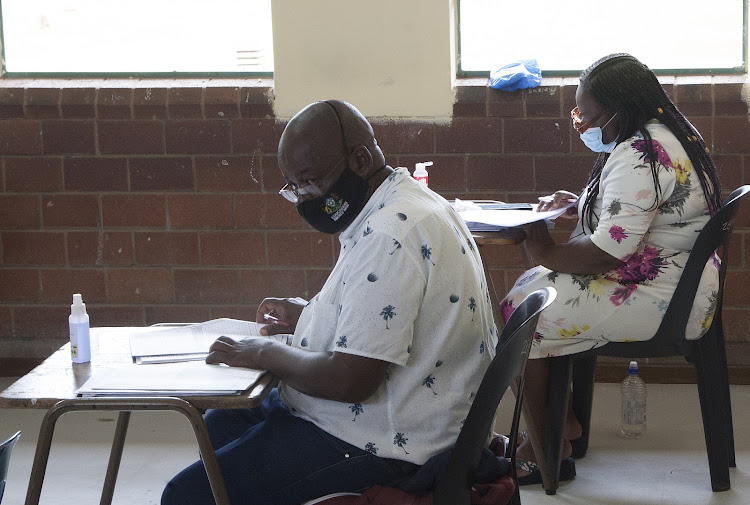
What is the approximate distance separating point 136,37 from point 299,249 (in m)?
1.26

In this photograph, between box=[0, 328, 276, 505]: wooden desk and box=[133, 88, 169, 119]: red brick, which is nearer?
box=[0, 328, 276, 505]: wooden desk

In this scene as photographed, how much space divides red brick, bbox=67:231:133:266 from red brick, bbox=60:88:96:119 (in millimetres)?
537

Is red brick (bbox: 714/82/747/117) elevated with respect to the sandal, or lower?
elevated

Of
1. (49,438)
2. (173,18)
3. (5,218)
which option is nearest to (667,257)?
(49,438)

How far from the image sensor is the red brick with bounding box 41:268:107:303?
171 inches

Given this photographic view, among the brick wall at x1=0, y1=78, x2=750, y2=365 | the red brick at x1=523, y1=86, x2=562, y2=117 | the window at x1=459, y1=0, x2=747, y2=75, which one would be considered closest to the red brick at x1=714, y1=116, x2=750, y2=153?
the brick wall at x1=0, y1=78, x2=750, y2=365

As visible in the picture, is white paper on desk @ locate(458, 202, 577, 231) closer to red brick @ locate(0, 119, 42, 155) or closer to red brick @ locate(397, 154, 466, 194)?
red brick @ locate(397, 154, 466, 194)

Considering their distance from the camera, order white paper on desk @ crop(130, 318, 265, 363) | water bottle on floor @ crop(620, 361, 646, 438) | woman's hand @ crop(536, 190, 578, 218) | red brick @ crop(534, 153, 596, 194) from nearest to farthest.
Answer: white paper on desk @ crop(130, 318, 265, 363)
woman's hand @ crop(536, 190, 578, 218)
water bottle on floor @ crop(620, 361, 646, 438)
red brick @ crop(534, 153, 596, 194)

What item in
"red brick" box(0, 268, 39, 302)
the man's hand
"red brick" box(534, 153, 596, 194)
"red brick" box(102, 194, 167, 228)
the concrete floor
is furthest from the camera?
"red brick" box(0, 268, 39, 302)

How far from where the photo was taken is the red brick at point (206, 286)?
4.30 m

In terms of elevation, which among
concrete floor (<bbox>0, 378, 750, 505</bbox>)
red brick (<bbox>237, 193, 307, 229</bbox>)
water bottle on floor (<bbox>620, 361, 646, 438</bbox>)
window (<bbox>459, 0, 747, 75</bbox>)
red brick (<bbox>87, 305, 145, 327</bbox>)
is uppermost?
window (<bbox>459, 0, 747, 75</bbox>)

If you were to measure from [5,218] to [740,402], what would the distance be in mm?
3339

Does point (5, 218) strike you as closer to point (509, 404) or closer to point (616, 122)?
point (509, 404)

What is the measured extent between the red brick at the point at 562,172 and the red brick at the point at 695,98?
0.43 meters
